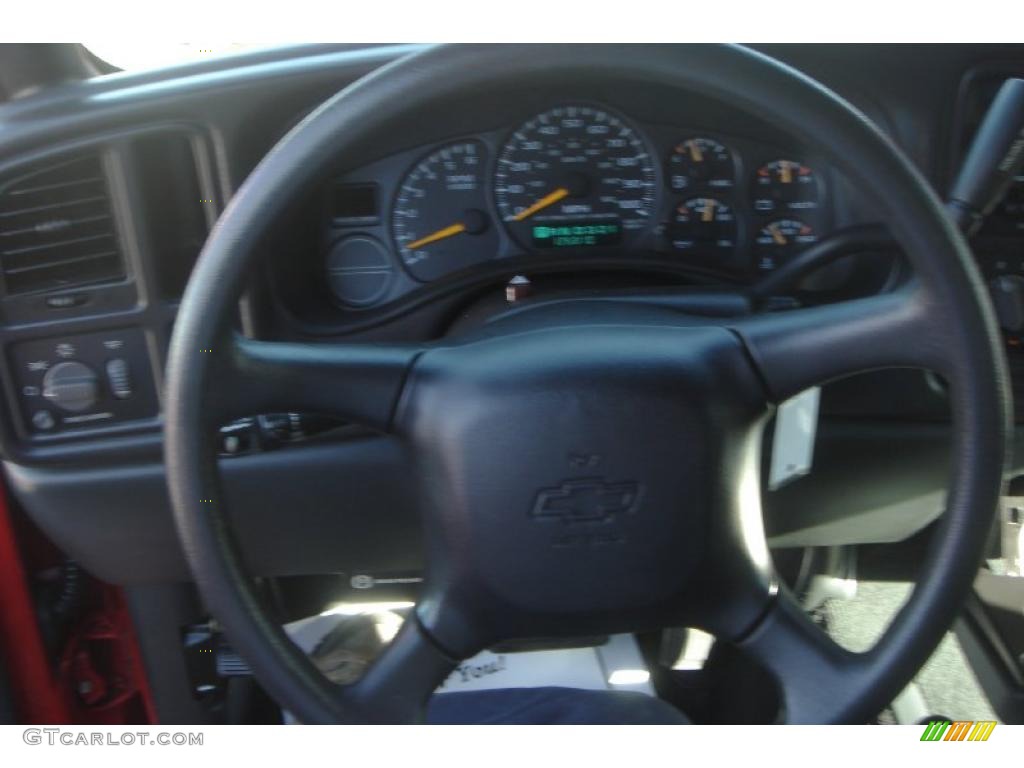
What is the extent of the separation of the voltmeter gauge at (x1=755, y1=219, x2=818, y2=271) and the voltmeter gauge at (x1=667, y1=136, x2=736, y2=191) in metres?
0.08

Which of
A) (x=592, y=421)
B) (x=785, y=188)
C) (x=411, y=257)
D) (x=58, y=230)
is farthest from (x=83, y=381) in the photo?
(x=785, y=188)

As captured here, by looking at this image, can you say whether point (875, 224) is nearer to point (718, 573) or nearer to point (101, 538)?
point (718, 573)

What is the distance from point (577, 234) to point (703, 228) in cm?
Answer: 17

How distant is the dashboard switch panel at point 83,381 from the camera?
1256mm

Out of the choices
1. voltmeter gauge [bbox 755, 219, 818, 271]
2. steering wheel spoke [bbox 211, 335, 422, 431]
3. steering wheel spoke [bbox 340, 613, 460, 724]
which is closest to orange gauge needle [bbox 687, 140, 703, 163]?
voltmeter gauge [bbox 755, 219, 818, 271]

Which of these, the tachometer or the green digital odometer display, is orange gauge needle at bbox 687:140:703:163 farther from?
the tachometer

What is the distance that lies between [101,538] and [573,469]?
76 cm

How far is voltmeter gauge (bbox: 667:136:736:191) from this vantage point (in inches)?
51.9

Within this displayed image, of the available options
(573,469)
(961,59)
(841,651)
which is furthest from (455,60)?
(961,59)

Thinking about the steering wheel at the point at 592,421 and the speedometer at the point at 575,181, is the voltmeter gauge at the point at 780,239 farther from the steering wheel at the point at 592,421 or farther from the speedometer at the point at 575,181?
the steering wheel at the point at 592,421

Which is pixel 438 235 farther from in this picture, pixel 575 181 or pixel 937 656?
pixel 937 656

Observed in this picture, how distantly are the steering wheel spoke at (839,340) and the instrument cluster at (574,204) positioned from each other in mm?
367

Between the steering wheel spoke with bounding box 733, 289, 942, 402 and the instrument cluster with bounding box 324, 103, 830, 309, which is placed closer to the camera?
the steering wheel spoke with bounding box 733, 289, 942, 402

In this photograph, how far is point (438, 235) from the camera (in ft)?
4.34
